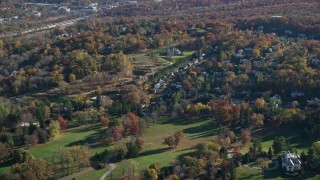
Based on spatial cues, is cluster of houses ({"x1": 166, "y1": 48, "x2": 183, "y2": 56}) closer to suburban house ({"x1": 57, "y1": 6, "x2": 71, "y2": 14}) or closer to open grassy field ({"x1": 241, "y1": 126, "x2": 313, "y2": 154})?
open grassy field ({"x1": 241, "y1": 126, "x2": 313, "y2": 154})

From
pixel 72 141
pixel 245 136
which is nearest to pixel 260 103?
pixel 245 136

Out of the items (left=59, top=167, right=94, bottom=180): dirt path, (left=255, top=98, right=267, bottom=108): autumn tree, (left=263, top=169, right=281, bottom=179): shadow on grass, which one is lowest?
(left=263, top=169, right=281, bottom=179): shadow on grass

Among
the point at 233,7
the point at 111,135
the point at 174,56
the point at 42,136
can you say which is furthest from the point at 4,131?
the point at 233,7

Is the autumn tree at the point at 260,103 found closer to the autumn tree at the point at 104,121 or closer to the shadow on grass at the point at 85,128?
the autumn tree at the point at 104,121

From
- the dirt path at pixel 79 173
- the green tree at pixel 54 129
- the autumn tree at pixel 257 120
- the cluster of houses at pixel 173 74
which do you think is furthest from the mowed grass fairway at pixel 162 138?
the cluster of houses at pixel 173 74

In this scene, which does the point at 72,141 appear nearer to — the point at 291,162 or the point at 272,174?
the point at 272,174

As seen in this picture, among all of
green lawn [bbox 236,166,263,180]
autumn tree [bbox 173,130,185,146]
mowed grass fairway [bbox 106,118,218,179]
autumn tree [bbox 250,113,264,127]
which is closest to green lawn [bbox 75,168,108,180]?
mowed grass fairway [bbox 106,118,218,179]
